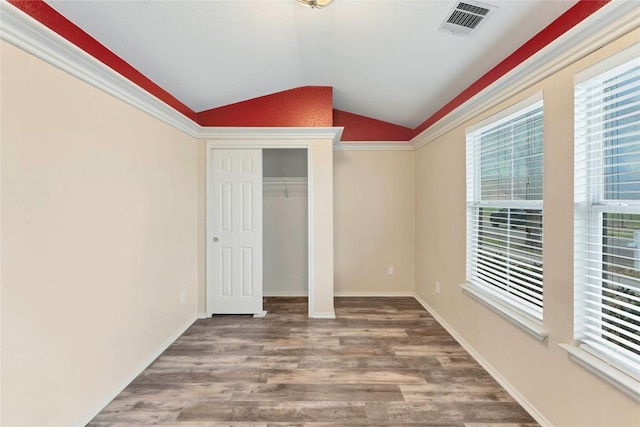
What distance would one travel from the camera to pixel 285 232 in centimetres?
430

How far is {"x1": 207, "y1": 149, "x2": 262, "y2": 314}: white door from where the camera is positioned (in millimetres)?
3469

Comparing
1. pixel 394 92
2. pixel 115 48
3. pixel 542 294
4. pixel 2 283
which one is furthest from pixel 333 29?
pixel 2 283

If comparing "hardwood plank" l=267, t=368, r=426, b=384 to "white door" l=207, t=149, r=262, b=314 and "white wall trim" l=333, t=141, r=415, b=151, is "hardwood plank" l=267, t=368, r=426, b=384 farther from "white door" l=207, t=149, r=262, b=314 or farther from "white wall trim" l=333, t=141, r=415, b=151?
"white wall trim" l=333, t=141, r=415, b=151

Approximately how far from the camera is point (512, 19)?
174 cm

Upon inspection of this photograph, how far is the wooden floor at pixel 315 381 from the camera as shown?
183cm

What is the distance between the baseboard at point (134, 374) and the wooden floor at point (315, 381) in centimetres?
4

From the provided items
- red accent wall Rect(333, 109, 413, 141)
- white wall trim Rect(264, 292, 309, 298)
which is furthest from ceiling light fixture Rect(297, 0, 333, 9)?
white wall trim Rect(264, 292, 309, 298)

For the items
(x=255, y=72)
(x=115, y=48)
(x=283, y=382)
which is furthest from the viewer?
(x=255, y=72)

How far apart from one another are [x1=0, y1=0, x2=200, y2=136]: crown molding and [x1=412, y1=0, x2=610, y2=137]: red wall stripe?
269cm

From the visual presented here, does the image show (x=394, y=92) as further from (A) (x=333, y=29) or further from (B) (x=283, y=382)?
(B) (x=283, y=382)

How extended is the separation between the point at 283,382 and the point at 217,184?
90.1 inches

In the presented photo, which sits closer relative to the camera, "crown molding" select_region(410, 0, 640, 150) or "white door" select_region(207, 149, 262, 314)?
"crown molding" select_region(410, 0, 640, 150)

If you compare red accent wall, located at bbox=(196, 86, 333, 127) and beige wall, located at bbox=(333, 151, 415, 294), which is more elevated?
red accent wall, located at bbox=(196, 86, 333, 127)

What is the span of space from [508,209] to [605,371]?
1171 mm
